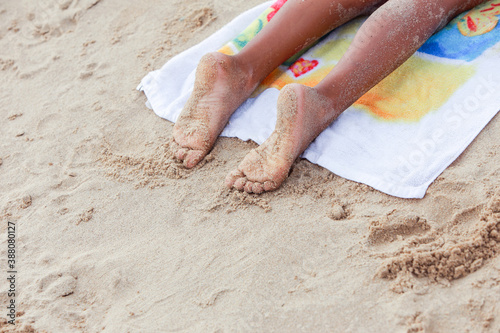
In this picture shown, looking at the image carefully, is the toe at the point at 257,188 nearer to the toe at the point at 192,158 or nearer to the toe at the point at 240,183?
the toe at the point at 240,183

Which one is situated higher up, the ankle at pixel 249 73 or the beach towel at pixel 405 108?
the ankle at pixel 249 73

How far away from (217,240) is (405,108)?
35.7 inches

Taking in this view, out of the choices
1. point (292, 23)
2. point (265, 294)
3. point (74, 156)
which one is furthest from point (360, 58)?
point (74, 156)

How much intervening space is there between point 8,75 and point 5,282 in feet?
5.14

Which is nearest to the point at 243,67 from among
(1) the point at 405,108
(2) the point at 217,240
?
(1) the point at 405,108

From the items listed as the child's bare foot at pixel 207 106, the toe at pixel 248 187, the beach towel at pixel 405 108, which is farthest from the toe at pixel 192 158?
the toe at pixel 248 187

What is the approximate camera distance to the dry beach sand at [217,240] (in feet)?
4.51

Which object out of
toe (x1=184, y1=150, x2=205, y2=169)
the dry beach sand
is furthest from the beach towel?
toe (x1=184, y1=150, x2=205, y2=169)

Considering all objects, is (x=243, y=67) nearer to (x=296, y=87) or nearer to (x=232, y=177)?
(x=296, y=87)

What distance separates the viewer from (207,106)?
2.06 metres

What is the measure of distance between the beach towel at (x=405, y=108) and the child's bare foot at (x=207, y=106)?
0.10 meters

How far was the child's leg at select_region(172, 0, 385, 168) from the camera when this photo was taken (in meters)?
2.03

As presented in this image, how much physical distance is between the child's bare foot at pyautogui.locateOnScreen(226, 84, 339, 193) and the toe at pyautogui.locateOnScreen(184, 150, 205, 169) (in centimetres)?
19

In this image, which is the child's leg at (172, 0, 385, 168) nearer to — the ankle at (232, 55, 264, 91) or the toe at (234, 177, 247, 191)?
the ankle at (232, 55, 264, 91)
